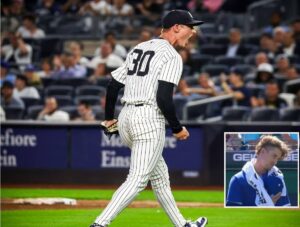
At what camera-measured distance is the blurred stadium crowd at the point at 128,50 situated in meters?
17.5

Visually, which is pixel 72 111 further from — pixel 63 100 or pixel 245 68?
pixel 245 68

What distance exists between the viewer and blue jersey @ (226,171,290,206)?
949cm

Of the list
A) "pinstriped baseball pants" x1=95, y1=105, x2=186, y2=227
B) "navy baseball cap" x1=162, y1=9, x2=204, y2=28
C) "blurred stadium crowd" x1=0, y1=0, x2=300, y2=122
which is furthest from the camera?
"blurred stadium crowd" x1=0, y1=0, x2=300, y2=122

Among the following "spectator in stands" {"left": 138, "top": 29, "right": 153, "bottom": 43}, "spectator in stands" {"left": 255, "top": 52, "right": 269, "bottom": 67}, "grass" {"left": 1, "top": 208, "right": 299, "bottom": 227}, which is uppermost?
"spectator in stands" {"left": 138, "top": 29, "right": 153, "bottom": 43}

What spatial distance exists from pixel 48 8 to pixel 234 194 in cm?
1436

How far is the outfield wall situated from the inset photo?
6283 mm

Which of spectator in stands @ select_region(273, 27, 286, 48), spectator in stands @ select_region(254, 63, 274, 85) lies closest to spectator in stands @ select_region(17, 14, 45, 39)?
spectator in stands @ select_region(273, 27, 286, 48)

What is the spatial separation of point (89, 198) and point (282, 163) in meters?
4.98

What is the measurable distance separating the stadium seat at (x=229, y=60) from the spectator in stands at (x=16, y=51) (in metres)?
3.94

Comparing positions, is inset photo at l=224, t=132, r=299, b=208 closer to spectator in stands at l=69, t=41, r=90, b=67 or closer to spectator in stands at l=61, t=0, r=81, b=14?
spectator in stands at l=69, t=41, r=90, b=67

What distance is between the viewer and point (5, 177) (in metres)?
16.5

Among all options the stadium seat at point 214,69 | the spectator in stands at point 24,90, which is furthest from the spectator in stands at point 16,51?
the stadium seat at point 214,69

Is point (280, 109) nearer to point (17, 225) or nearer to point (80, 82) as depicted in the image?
point (80, 82)

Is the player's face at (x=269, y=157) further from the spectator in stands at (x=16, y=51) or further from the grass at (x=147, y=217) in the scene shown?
the spectator in stands at (x=16, y=51)
